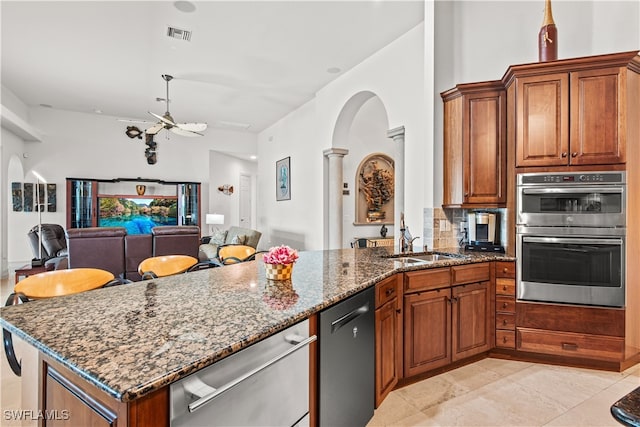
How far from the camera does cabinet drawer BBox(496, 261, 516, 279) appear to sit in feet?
8.96

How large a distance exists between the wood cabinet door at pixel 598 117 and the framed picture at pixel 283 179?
5167mm

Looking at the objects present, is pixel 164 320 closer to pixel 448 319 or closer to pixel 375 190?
pixel 448 319

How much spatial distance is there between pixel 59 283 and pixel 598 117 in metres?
3.90

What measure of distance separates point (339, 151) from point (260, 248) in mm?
4284

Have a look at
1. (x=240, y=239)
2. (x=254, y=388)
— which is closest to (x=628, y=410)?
(x=254, y=388)

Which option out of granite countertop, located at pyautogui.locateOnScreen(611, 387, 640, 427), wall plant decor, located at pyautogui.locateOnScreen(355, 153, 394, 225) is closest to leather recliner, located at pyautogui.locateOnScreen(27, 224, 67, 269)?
wall plant decor, located at pyautogui.locateOnScreen(355, 153, 394, 225)

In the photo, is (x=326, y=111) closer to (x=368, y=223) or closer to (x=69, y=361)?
Result: (x=368, y=223)

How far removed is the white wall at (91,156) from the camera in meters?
6.85

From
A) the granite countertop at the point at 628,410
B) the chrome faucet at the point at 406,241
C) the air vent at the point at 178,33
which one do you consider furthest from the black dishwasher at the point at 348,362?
the air vent at the point at 178,33

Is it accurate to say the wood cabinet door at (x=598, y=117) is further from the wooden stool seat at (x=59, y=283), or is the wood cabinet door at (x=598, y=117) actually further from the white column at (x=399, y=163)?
the wooden stool seat at (x=59, y=283)

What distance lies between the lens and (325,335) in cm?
143

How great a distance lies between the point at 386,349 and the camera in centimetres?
204

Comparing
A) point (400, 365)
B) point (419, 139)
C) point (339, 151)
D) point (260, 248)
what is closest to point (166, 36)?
point (339, 151)

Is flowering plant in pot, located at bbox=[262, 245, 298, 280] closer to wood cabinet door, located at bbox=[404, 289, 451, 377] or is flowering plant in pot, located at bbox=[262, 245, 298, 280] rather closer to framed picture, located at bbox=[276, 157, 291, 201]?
wood cabinet door, located at bbox=[404, 289, 451, 377]
